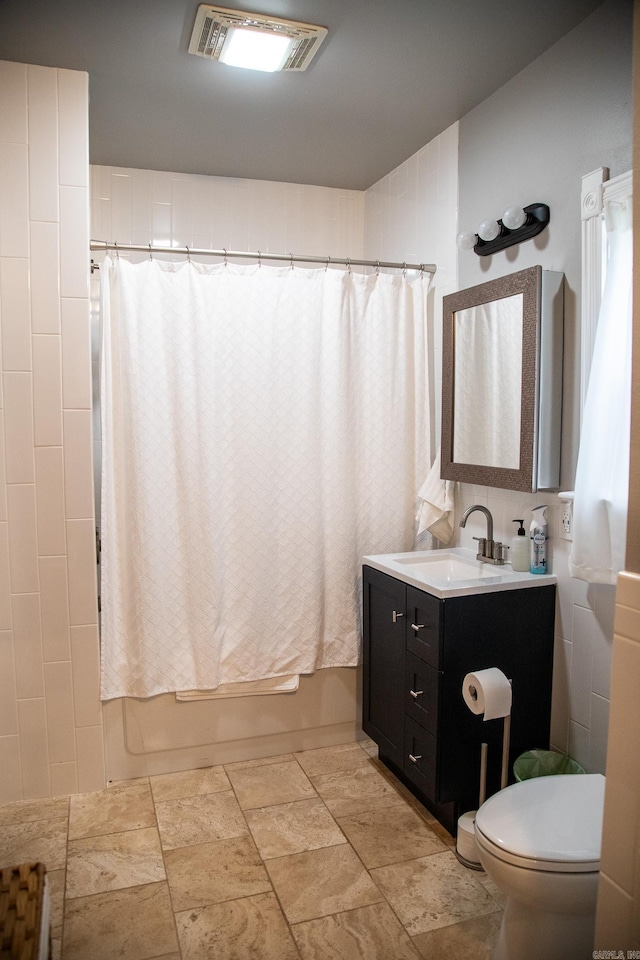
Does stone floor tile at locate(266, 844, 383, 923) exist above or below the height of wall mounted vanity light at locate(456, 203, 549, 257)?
below

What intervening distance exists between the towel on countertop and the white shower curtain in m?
0.09

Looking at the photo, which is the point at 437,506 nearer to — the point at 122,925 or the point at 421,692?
the point at 421,692

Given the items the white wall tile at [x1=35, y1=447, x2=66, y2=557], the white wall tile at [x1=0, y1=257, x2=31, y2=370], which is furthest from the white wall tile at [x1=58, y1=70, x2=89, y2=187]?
the white wall tile at [x1=35, y1=447, x2=66, y2=557]

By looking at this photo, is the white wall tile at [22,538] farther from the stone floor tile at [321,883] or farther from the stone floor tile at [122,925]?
the stone floor tile at [321,883]

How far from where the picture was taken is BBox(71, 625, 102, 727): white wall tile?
252 centimetres

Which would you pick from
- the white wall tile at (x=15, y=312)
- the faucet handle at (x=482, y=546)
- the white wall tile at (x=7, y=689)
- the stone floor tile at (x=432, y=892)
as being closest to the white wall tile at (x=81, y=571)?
the white wall tile at (x=7, y=689)

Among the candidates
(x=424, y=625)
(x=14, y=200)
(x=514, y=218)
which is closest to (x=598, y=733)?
(x=424, y=625)

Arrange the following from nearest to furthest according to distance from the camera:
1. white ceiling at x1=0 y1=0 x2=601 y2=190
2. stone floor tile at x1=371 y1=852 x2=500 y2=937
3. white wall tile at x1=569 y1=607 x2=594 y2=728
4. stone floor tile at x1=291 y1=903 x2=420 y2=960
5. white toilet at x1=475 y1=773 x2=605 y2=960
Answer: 1. white toilet at x1=475 y1=773 x2=605 y2=960
2. stone floor tile at x1=291 y1=903 x2=420 y2=960
3. stone floor tile at x1=371 y1=852 x2=500 y2=937
4. white ceiling at x1=0 y1=0 x2=601 y2=190
5. white wall tile at x1=569 y1=607 x2=594 y2=728

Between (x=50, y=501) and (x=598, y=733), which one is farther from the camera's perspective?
(x=50, y=501)

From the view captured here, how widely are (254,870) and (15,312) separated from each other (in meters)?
1.99

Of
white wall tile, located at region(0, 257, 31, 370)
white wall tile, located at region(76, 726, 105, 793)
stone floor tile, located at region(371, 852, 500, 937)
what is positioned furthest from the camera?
white wall tile, located at region(76, 726, 105, 793)

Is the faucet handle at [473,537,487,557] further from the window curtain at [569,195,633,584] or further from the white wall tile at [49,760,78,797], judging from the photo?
the white wall tile at [49,760,78,797]

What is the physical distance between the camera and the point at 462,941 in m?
1.80

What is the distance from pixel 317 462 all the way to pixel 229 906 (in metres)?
1.57
